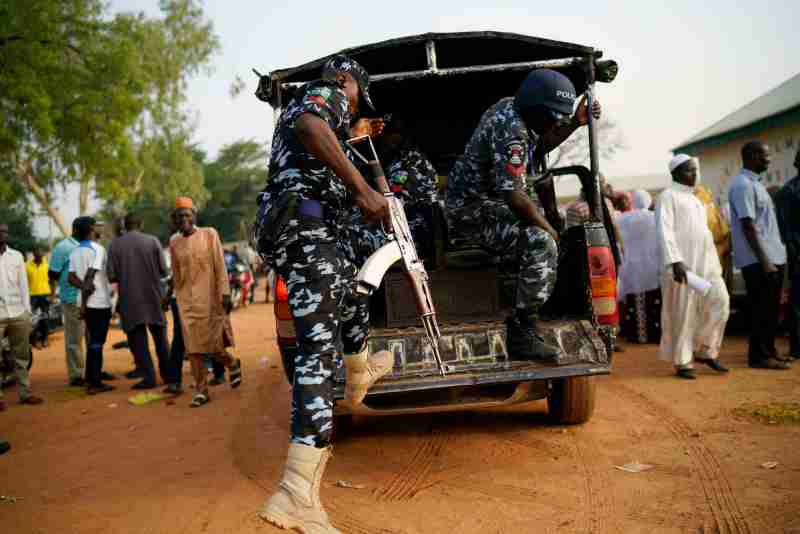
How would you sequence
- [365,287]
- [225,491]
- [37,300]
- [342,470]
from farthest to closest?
[37,300] < [342,470] < [225,491] < [365,287]

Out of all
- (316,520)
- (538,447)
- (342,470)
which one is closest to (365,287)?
(316,520)

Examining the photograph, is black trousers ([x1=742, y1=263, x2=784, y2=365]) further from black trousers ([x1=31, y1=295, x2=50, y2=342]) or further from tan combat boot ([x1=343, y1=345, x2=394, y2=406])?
black trousers ([x1=31, y1=295, x2=50, y2=342])

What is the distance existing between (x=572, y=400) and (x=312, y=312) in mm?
2504

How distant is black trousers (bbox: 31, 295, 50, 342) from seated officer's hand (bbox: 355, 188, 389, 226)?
38.7 feet

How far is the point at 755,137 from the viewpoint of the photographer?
17094 millimetres

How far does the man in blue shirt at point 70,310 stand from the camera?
861 centimetres

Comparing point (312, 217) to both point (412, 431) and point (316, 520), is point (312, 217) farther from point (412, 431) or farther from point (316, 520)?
point (412, 431)

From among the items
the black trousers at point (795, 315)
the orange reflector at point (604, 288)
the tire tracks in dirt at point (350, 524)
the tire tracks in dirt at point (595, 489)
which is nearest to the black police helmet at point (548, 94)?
the orange reflector at point (604, 288)

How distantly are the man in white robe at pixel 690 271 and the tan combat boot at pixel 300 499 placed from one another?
4415 millimetres

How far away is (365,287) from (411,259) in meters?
0.41

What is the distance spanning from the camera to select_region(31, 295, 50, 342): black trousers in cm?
1298

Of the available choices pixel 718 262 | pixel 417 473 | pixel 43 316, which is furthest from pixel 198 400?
pixel 43 316

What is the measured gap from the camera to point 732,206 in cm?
674

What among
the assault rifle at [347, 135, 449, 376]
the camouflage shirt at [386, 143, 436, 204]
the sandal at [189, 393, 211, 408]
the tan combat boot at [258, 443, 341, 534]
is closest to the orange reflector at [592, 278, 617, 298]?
the assault rifle at [347, 135, 449, 376]
